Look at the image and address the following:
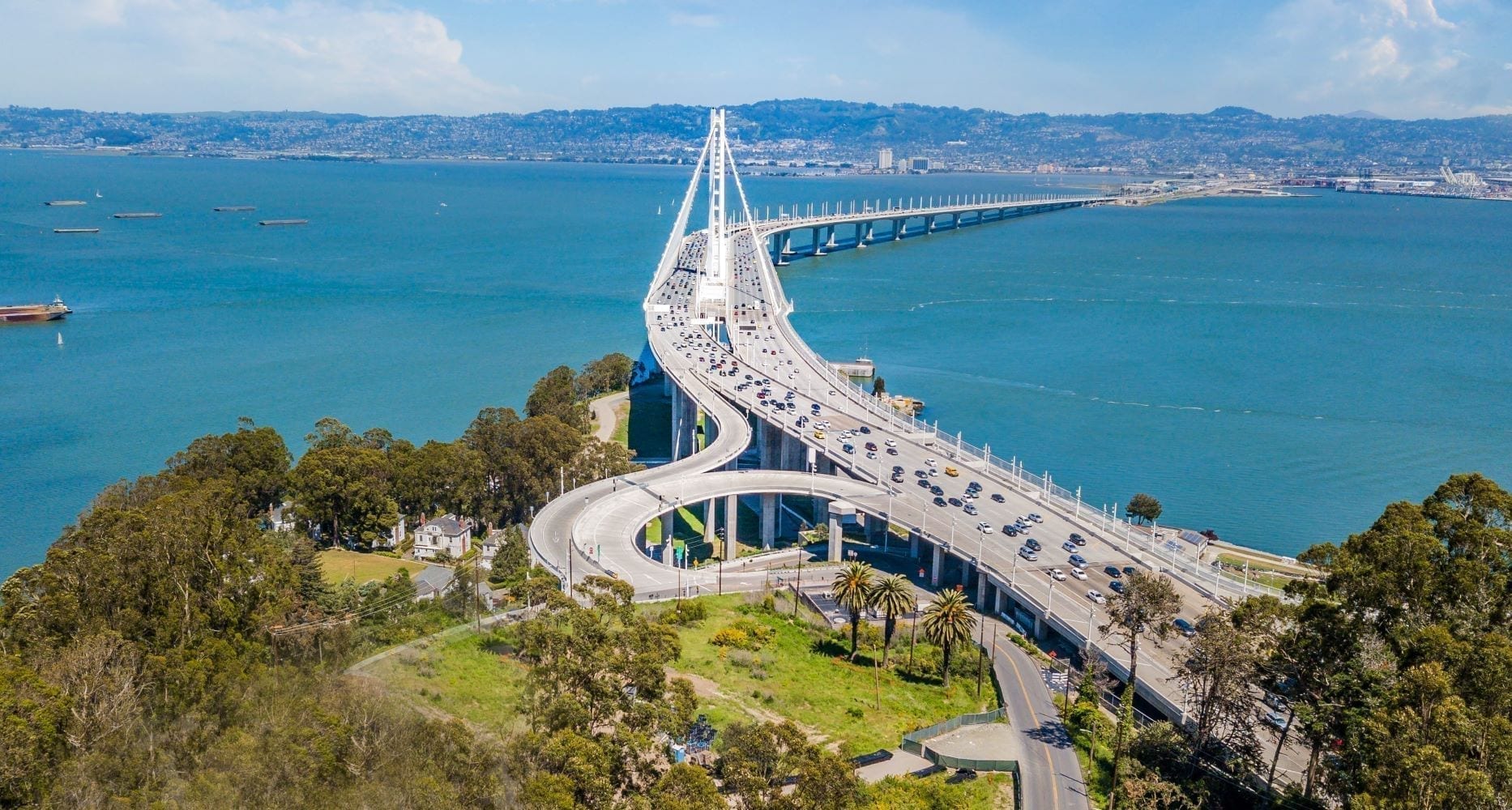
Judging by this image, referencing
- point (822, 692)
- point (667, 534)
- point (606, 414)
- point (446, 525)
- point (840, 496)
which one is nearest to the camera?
point (822, 692)

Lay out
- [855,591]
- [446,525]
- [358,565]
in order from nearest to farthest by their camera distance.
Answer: [855,591] → [358,565] → [446,525]

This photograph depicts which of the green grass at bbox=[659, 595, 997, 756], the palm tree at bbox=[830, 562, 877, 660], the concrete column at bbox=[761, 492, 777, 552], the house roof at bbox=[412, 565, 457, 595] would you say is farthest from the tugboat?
the palm tree at bbox=[830, 562, 877, 660]

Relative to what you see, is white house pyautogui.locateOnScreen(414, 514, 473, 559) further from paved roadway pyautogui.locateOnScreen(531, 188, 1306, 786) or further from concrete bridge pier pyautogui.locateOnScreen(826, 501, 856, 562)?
concrete bridge pier pyautogui.locateOnScreen(826, 501, 856, 562)

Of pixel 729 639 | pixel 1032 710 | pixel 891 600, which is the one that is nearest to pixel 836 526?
pixel 891 600

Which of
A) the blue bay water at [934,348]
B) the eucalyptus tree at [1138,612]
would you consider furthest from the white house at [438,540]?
the eucalyptus tree at [1138,612]

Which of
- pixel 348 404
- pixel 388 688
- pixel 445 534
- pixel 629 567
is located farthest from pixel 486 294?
pixel 388 688

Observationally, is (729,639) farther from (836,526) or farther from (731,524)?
(731,524)

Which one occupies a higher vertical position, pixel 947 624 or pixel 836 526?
pixel 947 624

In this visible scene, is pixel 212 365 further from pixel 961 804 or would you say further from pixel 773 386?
pixel 961 804
